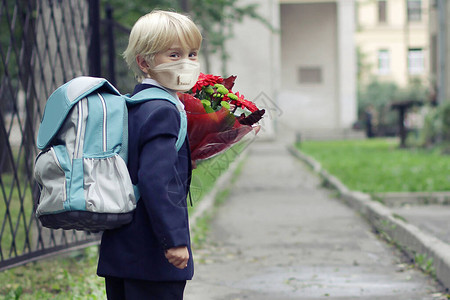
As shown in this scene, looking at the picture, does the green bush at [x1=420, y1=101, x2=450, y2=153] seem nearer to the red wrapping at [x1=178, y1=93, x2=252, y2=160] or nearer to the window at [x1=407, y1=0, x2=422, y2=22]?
the red wrapping at [x1=178, y1=93, x2=252, y2=160]

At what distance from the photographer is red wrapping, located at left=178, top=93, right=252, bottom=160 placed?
9.40ft

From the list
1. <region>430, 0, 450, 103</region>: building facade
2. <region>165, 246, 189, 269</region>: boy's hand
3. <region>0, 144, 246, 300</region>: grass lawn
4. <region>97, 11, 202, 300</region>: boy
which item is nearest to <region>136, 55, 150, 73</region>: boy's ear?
<region>97, 11, 202, 300</region>: boy

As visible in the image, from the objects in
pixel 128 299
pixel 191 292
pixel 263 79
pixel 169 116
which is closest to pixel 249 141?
pixel 169 116

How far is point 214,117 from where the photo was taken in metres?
2.86

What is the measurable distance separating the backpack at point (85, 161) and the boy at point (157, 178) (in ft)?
0.24

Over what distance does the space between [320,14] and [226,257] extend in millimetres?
35356

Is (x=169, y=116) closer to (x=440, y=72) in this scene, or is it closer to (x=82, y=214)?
(x=82, y=214)

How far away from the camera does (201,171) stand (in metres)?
3.00

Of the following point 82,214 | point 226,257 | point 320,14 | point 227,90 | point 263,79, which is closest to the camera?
point 82,214

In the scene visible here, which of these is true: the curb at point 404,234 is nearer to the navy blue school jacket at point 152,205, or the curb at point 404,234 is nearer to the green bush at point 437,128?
the navy blue school jacket at point 152,205

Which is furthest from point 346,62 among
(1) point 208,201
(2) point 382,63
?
(1) point 208,201

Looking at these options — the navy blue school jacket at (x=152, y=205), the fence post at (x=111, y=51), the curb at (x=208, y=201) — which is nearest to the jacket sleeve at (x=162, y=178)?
the navy blue school jacket at (x=152, y=205)

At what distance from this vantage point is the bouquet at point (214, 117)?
2869 mm

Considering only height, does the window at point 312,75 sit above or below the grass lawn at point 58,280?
above
